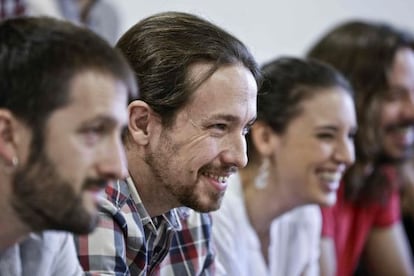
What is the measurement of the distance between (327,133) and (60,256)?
2.32 ft

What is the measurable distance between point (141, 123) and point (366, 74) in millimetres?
1007

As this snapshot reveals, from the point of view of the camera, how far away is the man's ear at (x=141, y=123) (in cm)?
108

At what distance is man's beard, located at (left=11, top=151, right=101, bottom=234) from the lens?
82 cm

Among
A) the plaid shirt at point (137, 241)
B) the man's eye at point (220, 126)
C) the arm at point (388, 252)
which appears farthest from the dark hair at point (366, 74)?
the man's eye at point (220, 126)

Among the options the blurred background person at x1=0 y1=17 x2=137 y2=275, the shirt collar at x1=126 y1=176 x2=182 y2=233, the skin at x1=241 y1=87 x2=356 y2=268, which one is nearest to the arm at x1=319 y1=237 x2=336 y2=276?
the skin at x1=241 y1=87 x2=356 y2=268

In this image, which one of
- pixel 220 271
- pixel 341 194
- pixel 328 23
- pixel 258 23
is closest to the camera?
pixel 220 271

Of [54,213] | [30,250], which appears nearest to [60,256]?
[30,250]

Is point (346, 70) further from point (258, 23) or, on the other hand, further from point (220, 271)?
point (220, 271)

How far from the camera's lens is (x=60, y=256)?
1.01m

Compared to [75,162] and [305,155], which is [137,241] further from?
[305,155]

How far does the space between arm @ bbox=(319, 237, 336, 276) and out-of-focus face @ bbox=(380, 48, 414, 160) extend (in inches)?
12.3

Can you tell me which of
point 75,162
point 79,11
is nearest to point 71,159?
point 75,162

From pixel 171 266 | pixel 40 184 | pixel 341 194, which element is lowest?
pixel 341 194

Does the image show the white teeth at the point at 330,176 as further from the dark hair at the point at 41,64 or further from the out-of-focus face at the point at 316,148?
the dark hair at the point at 41,64
